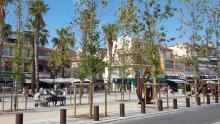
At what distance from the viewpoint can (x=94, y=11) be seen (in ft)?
71.1

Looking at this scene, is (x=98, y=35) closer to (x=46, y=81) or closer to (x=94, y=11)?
(x=94, y=11)

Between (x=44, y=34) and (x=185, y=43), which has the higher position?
(x=44, y=34)

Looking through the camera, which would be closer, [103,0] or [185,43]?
[103,0]

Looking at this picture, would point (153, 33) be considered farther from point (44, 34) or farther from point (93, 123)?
point (44, 34)

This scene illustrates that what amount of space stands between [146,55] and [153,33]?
5.81 ft

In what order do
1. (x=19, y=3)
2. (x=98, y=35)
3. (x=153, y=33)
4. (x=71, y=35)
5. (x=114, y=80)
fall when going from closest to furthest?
1. (x=98, y=35)
2. (x=71, y=35)
3. (x=19, y=3)
4. (x=153, y=33)
5. (x=114, y=80)

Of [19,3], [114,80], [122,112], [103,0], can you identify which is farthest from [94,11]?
[114,80]

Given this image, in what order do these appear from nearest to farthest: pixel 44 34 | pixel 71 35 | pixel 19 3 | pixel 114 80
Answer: pixel 71 35 < pixel 19 3 < pixel 44 34 < pixel 114 80

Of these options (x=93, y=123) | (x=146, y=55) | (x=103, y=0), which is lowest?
(x=93, y=123)

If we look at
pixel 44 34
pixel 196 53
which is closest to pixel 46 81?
pixel 44 34

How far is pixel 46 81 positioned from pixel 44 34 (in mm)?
8062

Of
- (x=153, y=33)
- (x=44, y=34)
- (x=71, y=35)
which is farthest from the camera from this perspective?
(x=44, y=34)

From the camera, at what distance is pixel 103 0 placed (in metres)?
21.6

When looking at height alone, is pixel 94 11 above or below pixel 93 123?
above
